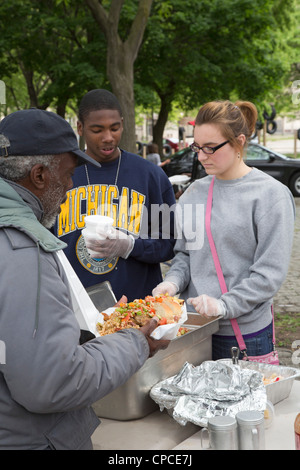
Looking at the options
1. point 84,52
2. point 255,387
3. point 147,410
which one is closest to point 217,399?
point 255,387

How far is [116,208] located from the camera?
3102mm

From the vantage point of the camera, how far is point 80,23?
16.1 metres

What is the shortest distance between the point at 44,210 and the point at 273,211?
3.62 feet

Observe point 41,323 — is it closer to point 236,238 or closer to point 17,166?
point 17,166

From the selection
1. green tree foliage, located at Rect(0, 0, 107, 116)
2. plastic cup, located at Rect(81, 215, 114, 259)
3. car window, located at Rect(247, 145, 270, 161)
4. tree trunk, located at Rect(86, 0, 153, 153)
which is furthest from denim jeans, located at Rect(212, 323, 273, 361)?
car window, located at Rect(247, 145, 270, 161)

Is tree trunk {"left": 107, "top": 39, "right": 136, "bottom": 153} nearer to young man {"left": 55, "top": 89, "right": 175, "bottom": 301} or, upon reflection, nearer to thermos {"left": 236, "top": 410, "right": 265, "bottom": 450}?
young man {"left": 55, "top": 89, "right": 175, "bottom": 301}

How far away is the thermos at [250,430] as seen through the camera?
179 cm

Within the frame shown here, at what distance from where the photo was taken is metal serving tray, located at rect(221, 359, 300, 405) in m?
2.29

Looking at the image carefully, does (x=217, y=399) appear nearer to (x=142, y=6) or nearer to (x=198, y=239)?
(x=198, y=239)

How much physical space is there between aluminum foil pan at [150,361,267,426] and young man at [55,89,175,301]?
Answer: 0.85 meters

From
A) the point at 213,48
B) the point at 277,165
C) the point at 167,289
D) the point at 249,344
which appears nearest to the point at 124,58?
the point at 277,165

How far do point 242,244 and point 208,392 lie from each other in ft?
2.32

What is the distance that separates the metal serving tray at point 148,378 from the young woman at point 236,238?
0.15m

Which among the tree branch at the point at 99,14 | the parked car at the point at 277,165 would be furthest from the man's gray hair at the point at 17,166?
the parked car at the point at 277,165
